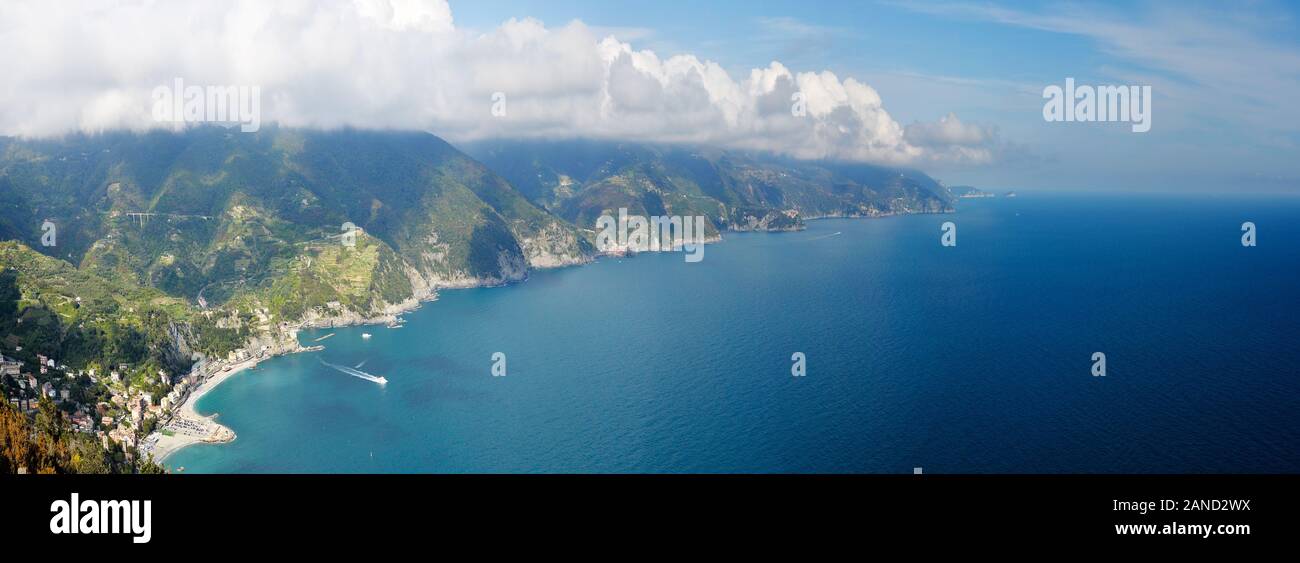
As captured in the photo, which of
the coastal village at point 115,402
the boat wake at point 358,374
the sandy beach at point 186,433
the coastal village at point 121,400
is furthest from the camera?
the boat wake at point 358,374

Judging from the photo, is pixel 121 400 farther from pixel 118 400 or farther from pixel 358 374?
pixel 358 374

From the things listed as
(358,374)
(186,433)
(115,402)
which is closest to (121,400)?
(115,402)

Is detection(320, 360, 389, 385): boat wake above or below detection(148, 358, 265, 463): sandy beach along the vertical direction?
above

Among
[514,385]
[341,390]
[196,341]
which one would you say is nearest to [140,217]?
[196,341]

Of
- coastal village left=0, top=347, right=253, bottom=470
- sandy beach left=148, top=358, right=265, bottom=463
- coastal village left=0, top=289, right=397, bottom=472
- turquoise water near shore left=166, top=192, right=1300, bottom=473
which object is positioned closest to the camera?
turquoise water near shore left=166, top=192, right=1300, bottom=473

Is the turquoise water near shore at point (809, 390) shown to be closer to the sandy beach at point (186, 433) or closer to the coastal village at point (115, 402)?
the sandy beach at point (186, 433)

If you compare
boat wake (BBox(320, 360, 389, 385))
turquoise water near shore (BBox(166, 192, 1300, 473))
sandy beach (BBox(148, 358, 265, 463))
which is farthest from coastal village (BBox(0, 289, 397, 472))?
boat wake (BBox(320, 360, 389, 385))

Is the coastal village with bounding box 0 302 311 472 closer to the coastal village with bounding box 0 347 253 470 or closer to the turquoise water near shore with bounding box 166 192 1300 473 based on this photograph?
the coastal village with bounding box 0 347 253 470

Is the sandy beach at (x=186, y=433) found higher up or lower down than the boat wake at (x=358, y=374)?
lower down

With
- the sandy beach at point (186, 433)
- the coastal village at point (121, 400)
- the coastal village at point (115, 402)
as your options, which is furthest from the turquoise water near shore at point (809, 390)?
the coastal village at point (115, 402)

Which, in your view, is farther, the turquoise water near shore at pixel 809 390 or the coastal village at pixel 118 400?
the coastal village at pixel 118 400
